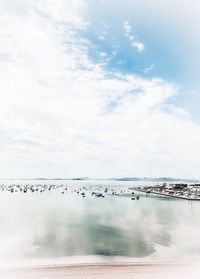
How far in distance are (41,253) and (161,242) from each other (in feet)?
40.8

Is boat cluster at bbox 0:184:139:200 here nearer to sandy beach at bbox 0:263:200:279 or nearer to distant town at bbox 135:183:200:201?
distant town at bbox 135:183:200:201

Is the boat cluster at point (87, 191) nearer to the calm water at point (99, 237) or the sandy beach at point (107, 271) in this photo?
the calm water at point (99, 237)

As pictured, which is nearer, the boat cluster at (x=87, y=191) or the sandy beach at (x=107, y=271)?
the sandy beach at (x=107, y=271)

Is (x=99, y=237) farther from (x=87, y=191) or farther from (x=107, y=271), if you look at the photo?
(x=87, y=191)

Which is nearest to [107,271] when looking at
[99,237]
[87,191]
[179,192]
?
[99,237]

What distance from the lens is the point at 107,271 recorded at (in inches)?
776

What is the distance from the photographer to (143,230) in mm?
36906

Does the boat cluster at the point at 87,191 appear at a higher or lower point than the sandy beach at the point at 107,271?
higher

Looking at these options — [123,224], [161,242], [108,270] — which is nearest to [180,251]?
[161,242]

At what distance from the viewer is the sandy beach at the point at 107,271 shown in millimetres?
18734

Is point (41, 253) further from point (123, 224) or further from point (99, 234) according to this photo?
point (123, 224)

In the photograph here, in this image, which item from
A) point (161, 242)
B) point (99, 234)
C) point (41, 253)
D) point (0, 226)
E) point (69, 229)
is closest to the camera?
point (41, 253)

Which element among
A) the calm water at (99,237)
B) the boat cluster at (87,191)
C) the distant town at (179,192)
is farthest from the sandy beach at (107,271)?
the distant town at (179,192)

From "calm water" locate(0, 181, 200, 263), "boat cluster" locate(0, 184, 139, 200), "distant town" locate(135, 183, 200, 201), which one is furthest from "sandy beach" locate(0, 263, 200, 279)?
"distant town" locate(135, 183, 200, 201)
